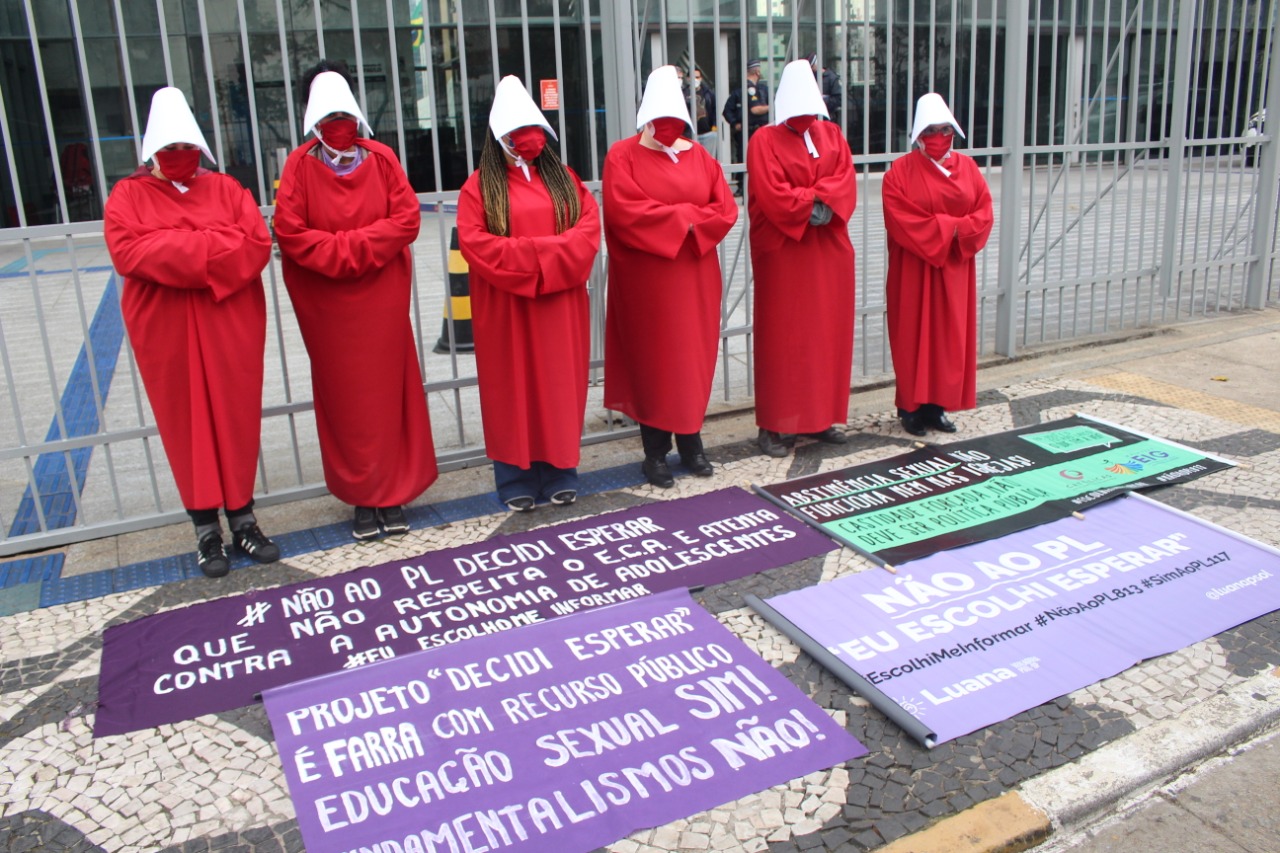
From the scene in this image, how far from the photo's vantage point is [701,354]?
188 inches

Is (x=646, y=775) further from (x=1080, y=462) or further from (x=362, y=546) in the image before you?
(x=1080, y=462)

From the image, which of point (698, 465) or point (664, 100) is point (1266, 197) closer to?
point (698, 465)

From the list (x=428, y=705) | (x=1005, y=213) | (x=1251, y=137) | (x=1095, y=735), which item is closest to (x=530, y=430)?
(x=428, y=705)

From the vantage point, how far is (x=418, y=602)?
379 centimetres

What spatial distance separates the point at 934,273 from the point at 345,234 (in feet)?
9.31

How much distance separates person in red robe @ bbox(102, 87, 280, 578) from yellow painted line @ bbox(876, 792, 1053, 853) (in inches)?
111

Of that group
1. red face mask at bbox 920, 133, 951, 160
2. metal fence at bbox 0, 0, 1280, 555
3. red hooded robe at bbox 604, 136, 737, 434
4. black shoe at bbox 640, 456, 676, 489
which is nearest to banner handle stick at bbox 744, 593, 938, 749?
black shoe at bbox 640, 456, 676, 489

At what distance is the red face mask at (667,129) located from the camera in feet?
14.7

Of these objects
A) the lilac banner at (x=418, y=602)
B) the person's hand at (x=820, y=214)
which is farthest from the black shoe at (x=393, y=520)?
the person's hand at (x=820, y=214)

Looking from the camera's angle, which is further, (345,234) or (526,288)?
(526,288)

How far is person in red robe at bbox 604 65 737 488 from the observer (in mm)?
4480

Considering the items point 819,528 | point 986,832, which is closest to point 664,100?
point 819,528

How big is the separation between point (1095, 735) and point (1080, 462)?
2257mm

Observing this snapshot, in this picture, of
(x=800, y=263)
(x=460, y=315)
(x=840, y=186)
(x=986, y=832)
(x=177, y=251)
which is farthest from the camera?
(x=460, y=315)
